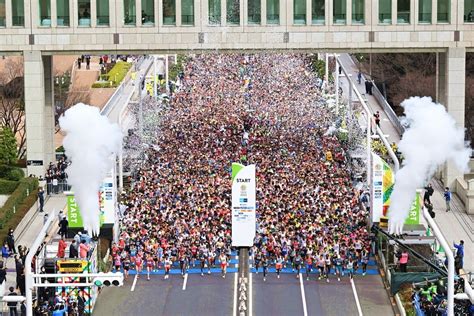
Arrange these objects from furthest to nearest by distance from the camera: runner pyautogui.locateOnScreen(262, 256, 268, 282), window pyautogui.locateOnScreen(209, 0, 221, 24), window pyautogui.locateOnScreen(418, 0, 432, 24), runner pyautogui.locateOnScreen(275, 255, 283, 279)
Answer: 1. window pyautogui.locateOnScreen(209, 0, 221, 24)
2. window pyautogui.locateOnScreen(418, 0, 432, 24)
3. runner pyautogui.locateOnScreen(275, 255, 283, 279)
4. runner pyautogui.locateOnScreen(262, 256, 268, 282)

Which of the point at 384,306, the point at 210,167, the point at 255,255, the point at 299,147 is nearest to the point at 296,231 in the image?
the point at 255,255

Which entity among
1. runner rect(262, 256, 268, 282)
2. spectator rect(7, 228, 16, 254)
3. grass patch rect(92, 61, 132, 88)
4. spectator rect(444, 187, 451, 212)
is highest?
grass patch rect(92, 61, 132, 88)

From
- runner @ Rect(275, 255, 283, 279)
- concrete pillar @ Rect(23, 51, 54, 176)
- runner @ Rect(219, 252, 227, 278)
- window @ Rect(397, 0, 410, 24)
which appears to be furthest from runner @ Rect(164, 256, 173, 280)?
window @ Rect(397, 0, 410, 24)

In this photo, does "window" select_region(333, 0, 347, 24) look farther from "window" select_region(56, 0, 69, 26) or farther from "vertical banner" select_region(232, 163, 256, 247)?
"vertical banner" select_region(232, 163, 256, 247)

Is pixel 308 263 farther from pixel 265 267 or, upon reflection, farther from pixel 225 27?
pixel 225 27

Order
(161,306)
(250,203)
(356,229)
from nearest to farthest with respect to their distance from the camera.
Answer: (161,306)
(250,203)
(356,229)

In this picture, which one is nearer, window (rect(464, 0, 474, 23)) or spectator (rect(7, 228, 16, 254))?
spectator (rect(7, 228, 16, 254))

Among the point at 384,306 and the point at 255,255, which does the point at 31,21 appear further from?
the point at 384,306

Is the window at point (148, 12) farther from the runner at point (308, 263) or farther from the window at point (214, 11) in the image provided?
the runner at point (308, 263)
